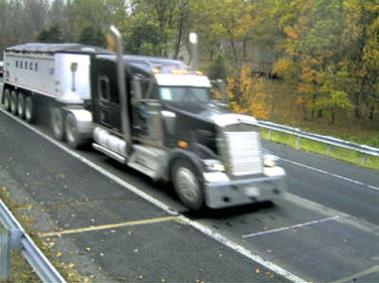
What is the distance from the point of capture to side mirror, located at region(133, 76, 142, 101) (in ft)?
36.2

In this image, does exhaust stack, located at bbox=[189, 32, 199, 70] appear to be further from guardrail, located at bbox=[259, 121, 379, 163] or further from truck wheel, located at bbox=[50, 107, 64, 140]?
guardrail, located at bbox=[259, 121, 379, 163]

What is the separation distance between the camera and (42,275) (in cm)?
521

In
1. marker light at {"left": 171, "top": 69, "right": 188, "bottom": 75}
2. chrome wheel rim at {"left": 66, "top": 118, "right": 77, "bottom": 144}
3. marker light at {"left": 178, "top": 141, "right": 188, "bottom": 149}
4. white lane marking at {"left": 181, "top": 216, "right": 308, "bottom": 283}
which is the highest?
marker light at {"left": 171, "top": 69, "right": 188, "bottom": 75}

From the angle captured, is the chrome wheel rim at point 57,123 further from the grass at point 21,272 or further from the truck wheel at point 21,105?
the grass at point 21,272

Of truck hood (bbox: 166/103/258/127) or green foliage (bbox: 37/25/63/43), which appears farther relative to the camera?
green foliage (bbox: 37/25/63/43)

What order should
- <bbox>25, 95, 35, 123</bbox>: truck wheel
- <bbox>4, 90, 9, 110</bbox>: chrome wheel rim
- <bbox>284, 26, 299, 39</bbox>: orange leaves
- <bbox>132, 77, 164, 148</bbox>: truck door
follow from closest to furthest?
<bbox>132, 77, 164, 148</bbox>: truck door → <bbox>25, 95, 35, 123</bbox>: truck wheel → <bbox>4, 90, 9, 110</bbox>: chrome wheel rim → <bbox>284, 26, 299, 39</bbox>: orange leaves

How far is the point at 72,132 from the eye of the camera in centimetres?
1425

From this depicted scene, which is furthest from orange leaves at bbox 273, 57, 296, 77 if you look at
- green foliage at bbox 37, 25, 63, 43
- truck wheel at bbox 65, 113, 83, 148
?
truck wheel at bbox 65, 113, 83, 148

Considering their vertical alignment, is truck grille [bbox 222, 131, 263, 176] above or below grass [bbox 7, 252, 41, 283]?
above

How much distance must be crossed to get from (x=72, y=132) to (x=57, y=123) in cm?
168

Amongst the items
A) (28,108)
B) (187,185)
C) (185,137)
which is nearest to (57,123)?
(28,108)

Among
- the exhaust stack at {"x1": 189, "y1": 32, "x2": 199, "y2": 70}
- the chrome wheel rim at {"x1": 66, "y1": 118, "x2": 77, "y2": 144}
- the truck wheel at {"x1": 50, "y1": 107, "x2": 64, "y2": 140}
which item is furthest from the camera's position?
the truck wheel at {"x1": 50, "y1": 107, "x2": 64, "y2": 140}

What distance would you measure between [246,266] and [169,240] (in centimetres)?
138

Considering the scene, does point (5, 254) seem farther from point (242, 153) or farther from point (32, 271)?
point (242, 153)
